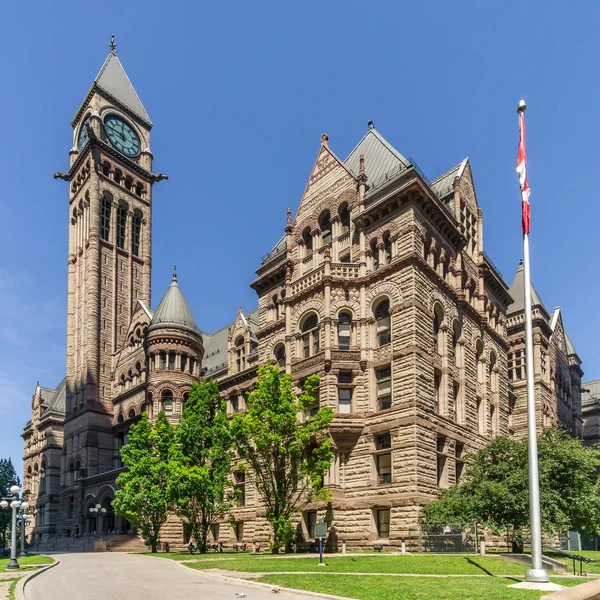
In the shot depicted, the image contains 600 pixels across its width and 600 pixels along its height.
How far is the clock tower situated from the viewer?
7519cm

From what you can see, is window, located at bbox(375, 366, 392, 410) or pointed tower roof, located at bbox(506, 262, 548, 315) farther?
pointed tower roof, located at bbox(506, 262, 548, 315)

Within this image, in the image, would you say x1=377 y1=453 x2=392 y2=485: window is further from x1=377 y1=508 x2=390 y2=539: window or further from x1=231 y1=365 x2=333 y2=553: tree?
x1=231 y1=365 x2=333 y2=553: tree

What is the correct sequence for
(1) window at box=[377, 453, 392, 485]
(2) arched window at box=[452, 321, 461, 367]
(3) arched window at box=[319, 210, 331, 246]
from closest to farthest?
(1) window at box=[377, 453, 392, 485] → (2) arched window at box=[452, 321, 461, 367] → (3) arched window at box=[319, 210, 331, 246]

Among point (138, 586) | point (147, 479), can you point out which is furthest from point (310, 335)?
point (138, 586)

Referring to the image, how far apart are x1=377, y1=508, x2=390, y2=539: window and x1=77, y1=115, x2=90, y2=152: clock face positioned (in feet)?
231

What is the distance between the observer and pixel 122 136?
9256 centimetres

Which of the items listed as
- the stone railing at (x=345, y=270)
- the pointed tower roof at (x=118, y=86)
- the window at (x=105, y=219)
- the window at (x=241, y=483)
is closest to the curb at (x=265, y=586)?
the stone railing at (x=345, y=270)

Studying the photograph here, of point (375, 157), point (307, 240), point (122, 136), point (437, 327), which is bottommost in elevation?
point (437, 327)

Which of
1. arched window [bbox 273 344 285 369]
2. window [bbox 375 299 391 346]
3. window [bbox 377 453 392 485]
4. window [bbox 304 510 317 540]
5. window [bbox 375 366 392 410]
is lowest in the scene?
window [bbox 304 510 317 540]

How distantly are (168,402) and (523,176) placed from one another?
4645 centimetres

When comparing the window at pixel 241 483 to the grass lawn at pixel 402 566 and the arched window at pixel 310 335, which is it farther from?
the grass lawn at pixel 402 566

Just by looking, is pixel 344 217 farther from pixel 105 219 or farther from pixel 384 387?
pixel 105 219

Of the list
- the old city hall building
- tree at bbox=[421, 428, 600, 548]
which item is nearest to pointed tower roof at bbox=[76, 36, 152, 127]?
the old city hall building

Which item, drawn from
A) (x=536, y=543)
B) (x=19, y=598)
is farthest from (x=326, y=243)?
(x=19, y=598)
